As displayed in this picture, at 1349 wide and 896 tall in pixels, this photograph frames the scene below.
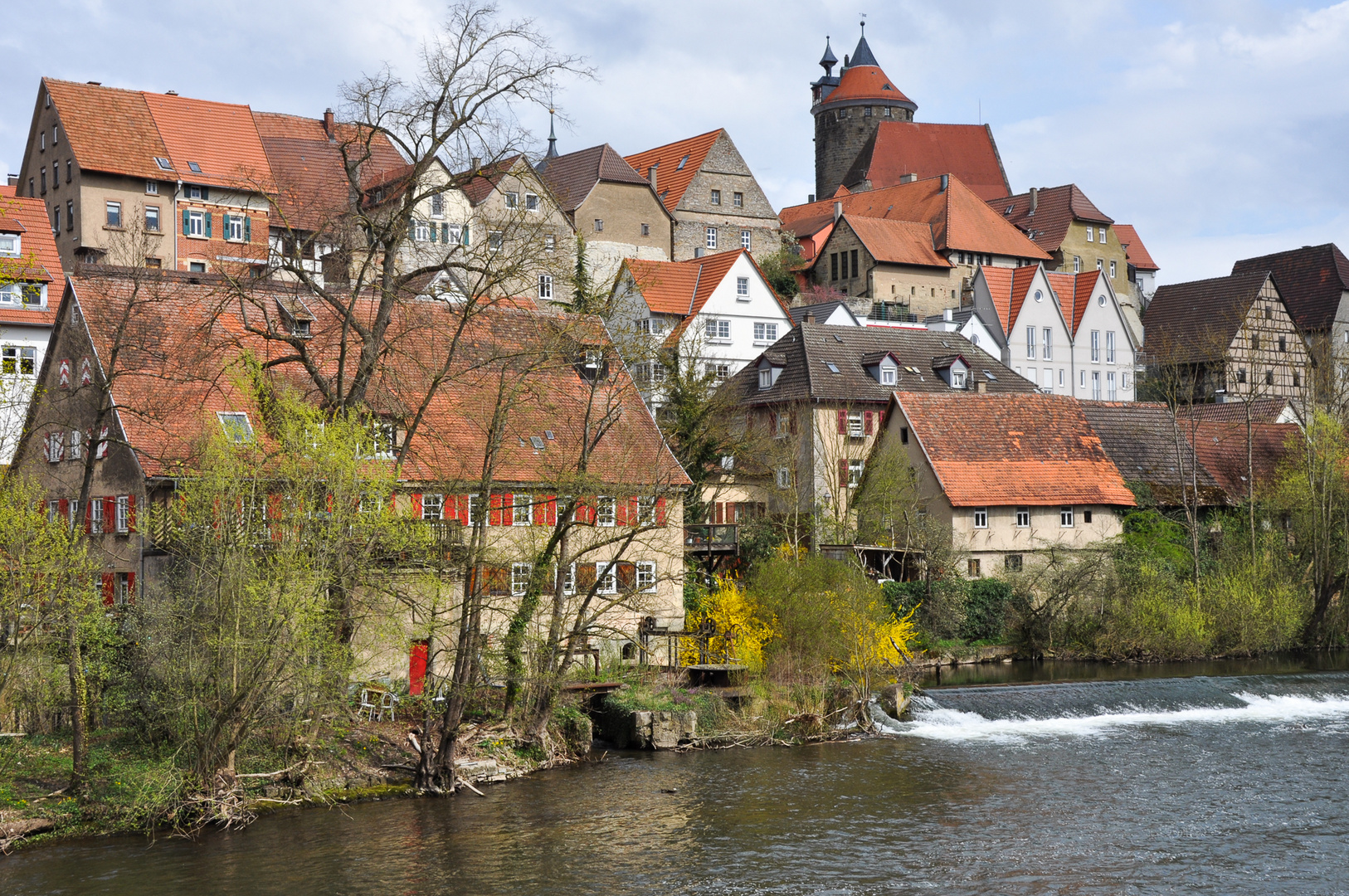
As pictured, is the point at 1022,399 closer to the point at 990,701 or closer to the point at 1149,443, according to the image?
the point at 1149,443

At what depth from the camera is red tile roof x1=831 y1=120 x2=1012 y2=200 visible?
107750 mm

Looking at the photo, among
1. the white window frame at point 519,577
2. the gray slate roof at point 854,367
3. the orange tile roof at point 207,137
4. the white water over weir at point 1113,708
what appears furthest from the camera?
the orange tile roof at point 207,137

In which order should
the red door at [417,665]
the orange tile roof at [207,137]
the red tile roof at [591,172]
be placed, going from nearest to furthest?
the red door at [417,665] < the orange tile roof at [207,137] < the red tile roof at [591,172]

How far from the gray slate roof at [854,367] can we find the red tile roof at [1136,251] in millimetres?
54203

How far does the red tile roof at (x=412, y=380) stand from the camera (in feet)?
96.8

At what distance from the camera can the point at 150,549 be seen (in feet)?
100

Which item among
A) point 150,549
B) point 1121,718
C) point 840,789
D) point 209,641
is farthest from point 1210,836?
point 150,549

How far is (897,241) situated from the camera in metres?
80.2

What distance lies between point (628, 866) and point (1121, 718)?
16.2 m

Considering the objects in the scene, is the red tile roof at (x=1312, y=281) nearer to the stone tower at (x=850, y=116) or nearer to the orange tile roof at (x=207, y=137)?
the stone tower at (x=850, y=116)

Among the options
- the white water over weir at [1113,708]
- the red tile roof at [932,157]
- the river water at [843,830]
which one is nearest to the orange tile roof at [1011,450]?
the white water over weir at [1113,708]

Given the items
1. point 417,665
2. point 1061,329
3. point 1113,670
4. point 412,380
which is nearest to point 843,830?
point 417,665

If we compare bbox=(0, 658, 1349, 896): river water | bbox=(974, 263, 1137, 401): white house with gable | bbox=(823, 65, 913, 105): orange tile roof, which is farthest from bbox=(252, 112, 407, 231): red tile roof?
bbox=(823, 65, 913, 105): orange tile roof

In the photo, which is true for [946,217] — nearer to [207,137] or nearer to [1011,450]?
[1011,450]
